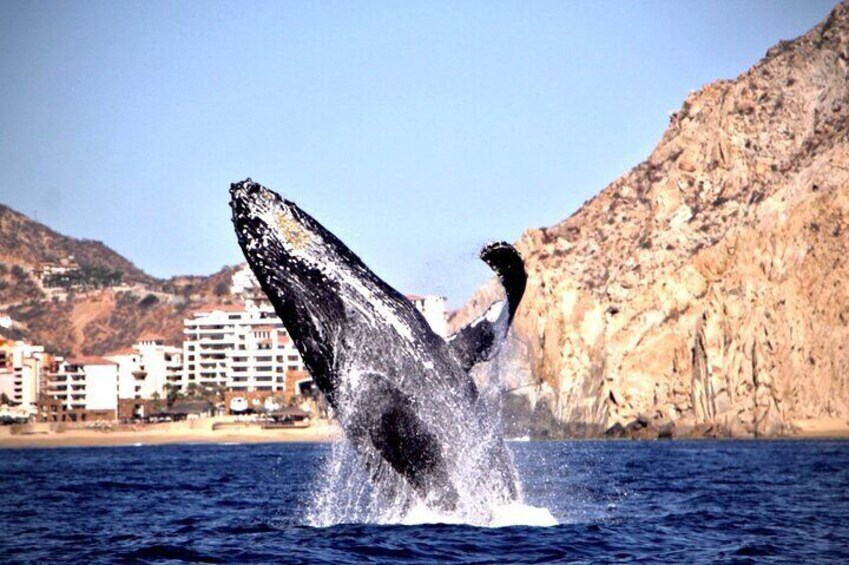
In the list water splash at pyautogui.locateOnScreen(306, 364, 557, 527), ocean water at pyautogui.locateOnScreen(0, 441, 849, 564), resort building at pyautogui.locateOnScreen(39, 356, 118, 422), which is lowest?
ocean water at pyautogui.locateOnScreen(0, 441, 849, 564)

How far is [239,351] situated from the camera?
515 ft

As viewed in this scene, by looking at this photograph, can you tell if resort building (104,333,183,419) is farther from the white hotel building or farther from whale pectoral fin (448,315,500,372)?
whale pectoral fin (448,315,500,372)

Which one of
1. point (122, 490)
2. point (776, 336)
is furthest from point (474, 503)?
point (776, 336)

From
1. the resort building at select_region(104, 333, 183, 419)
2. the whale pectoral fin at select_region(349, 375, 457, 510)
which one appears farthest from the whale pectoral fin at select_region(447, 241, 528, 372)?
the resort building at select_region(104, 333, 183, 419)

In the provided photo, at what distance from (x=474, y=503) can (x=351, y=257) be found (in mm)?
3237

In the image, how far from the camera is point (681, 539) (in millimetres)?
16391

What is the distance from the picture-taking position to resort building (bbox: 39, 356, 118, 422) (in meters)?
145

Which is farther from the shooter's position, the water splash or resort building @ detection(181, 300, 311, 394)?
resort building @ detection(181, 300, 311, 394)

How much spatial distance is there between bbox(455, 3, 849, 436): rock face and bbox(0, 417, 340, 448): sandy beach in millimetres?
19645

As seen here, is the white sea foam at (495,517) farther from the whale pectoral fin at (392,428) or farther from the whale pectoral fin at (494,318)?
the whale pectoral fin at (494,318)

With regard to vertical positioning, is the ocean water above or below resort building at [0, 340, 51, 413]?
below

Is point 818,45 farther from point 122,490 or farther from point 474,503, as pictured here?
point 474,503

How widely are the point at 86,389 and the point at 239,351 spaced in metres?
18.5

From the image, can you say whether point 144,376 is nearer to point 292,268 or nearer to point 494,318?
point 292,268
